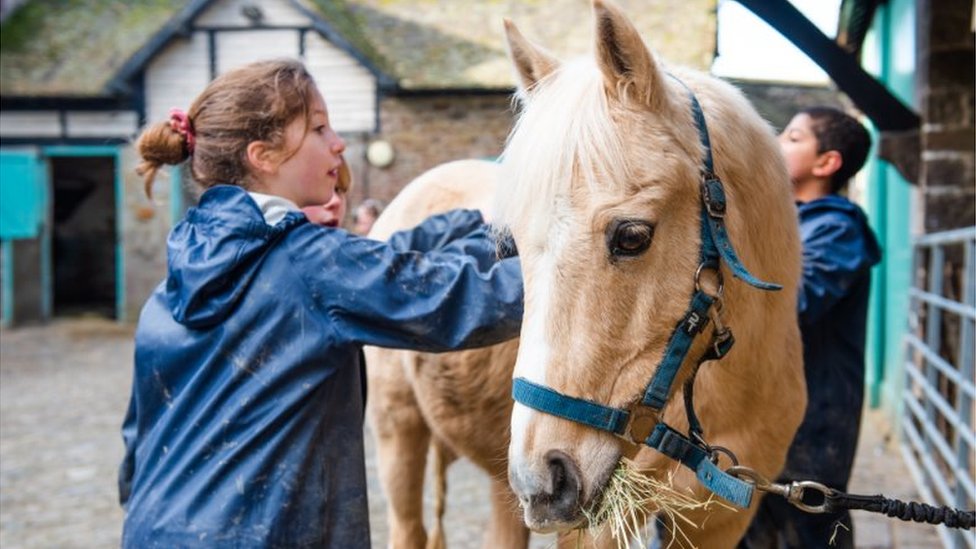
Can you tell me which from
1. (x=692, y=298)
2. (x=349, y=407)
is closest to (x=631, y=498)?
(x=692, y=298)

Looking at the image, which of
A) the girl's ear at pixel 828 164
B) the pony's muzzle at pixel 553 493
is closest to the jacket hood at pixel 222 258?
the pony's muzzle at pixel 553 493

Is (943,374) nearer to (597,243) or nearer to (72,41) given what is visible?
(597,243)

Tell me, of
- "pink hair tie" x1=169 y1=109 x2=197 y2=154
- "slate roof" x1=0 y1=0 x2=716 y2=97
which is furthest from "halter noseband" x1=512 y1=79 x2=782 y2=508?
"slate roof" x1=0 y1=0 x2=716 y2=97

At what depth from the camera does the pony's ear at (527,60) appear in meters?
2.18

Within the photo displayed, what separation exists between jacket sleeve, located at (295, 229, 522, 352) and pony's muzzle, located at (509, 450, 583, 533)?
0.40 metres

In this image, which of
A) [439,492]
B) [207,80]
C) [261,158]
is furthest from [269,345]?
[207,80]

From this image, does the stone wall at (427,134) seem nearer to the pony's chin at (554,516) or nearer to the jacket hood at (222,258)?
the jacket hood at (222,258)

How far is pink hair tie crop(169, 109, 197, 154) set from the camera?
2236 millimetres

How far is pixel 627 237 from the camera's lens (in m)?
1.81

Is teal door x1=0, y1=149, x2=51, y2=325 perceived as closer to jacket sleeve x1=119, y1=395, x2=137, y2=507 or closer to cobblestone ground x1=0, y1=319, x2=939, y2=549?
cobblestone ground x1=0, y1=319, x2=939, y2=549

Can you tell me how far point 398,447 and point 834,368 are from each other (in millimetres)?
1749

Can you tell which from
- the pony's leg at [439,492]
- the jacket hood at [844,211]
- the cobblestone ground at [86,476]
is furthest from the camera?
the cobblestone ground at [86,476]

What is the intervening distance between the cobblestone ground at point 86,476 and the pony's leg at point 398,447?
0.97 metres

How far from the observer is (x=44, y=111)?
16359 millimetres
